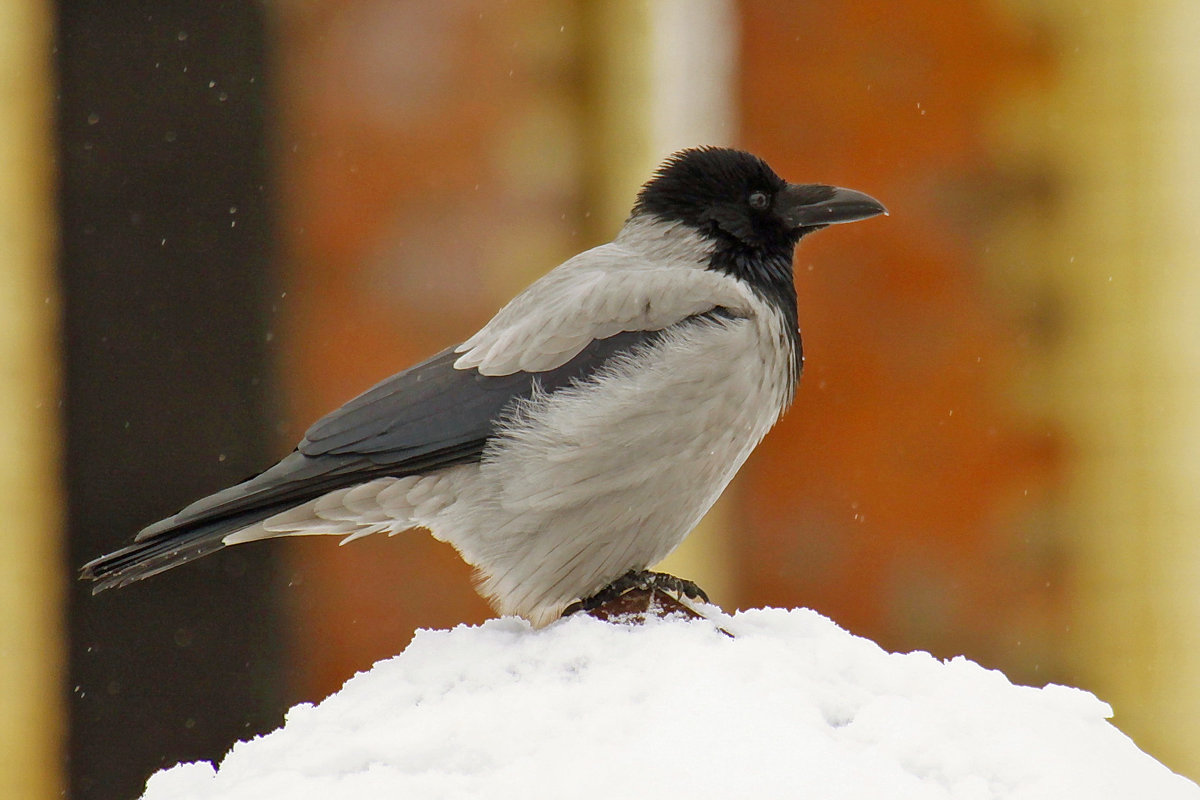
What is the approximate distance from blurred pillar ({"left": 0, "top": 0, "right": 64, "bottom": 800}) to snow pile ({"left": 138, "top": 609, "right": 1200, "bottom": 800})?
374 centimetres

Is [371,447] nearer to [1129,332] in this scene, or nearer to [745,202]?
[745,202]

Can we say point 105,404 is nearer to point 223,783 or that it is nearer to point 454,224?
point 454,224

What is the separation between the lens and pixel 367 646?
18.9 feet

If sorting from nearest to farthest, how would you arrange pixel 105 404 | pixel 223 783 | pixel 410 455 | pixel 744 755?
pixel 744 755, pixel 223 783, pixel 410 455, pixel 105 404

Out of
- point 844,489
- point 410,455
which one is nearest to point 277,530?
point 410,455

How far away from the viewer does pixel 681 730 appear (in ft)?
6.23

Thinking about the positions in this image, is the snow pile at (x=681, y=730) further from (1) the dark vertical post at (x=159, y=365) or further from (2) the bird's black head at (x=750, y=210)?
(1) the dark vertical post at (x=159, y=365)

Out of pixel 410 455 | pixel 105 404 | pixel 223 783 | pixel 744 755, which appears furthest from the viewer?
pixel 105 404

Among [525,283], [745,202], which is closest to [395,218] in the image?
[525,283]

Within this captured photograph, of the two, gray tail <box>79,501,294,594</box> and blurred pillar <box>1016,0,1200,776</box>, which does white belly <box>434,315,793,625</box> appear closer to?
gray tail <box>79,501,294,594</box>

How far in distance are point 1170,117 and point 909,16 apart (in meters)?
1.19

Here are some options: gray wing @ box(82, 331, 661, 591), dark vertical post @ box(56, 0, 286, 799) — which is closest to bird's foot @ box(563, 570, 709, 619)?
gray wing @ box(82, 331, 661, 591)

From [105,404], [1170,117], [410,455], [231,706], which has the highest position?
[1170,117]

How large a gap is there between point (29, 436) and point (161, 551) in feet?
9.88
